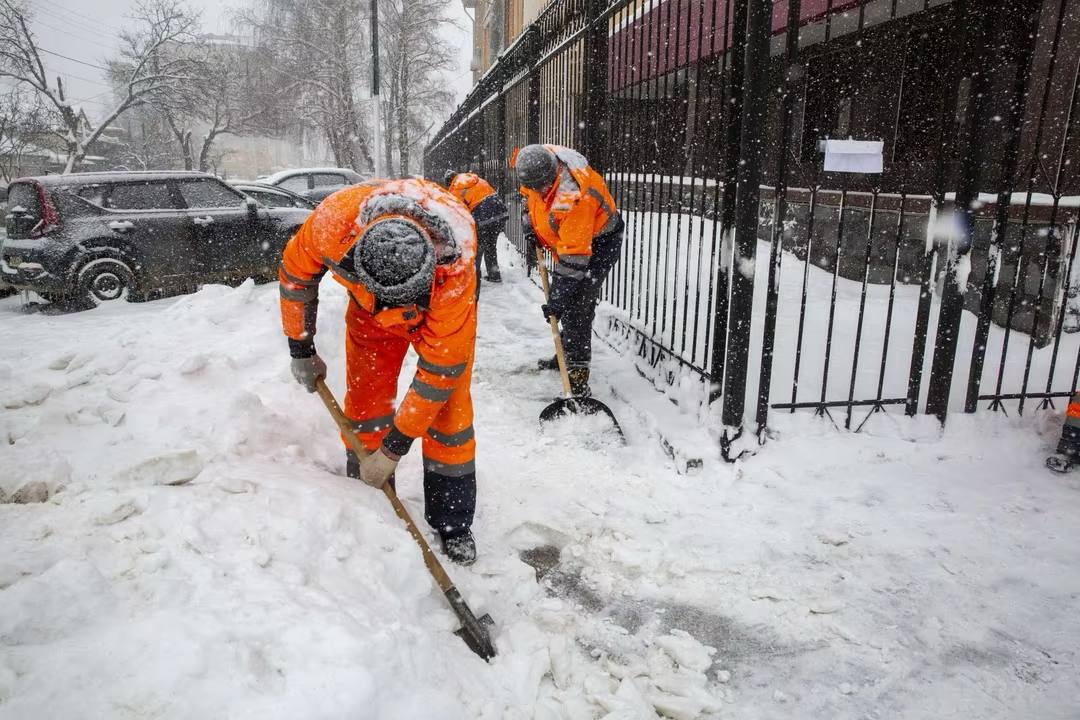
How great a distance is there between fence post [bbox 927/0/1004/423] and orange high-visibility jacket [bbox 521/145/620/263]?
1987 mm

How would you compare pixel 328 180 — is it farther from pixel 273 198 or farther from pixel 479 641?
pixel 479 641

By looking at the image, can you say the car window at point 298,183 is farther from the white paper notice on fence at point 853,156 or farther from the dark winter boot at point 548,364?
the white paper notice on fence at point 853,156

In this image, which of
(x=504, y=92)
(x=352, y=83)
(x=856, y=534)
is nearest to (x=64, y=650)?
(x=856, y=534)

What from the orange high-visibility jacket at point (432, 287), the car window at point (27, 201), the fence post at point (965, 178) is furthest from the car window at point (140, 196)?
the fence post at point (965, 178)

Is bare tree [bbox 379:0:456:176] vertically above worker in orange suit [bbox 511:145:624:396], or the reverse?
bare tree [bbox 379:0:456:176]

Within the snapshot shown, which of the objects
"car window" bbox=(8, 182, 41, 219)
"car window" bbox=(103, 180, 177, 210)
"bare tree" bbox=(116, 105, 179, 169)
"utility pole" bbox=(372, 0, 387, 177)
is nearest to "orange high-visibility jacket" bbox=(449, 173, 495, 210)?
"car window" bbox=(103, 180, 177, 210)

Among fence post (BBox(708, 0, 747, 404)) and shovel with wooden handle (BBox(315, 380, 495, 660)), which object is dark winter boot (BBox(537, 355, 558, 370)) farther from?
shovel with wooden handle (BBox(315, 380, 495, 660))

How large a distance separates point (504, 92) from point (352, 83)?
1921 centimetres

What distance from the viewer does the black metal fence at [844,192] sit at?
3346mm

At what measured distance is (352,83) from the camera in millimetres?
25344

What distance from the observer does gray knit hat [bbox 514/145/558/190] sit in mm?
4227

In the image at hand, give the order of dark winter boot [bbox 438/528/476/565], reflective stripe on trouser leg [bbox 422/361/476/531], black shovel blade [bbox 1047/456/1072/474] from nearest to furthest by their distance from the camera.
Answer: reflective stripe on trouser leg [bbox 422/361/476/531] → dark winter boot [bbox 438/528/476/565] → black shovel blade [bbox 1047/456/1072/474]

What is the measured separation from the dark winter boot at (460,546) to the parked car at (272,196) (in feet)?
26.8

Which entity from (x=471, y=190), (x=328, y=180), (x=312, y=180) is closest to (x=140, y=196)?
(x=471, y=190)
